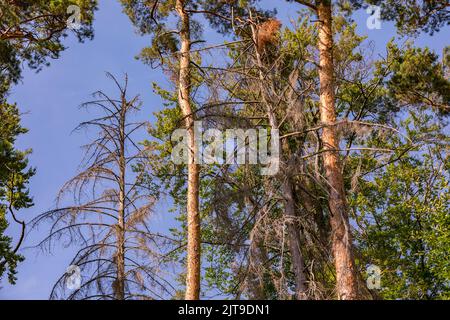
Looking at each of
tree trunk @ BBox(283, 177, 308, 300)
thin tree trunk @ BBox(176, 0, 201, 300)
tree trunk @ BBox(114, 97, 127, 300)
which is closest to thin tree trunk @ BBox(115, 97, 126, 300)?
tree trunk @ BBox(114, 97, 127, 300)

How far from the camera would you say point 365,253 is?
19094 mm

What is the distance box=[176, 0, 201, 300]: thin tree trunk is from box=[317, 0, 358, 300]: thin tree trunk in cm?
241

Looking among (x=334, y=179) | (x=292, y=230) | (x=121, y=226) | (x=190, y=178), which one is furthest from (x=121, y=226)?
(x=334, y=179)

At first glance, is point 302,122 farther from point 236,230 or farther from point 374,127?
point 236,230

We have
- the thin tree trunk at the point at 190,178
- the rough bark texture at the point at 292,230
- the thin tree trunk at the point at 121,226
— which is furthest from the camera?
the rough bark texture at the point at 292,230

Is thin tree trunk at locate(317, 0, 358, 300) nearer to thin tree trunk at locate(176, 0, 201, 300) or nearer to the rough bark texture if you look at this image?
the rough bark texture

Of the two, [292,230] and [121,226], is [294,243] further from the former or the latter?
[121,226]

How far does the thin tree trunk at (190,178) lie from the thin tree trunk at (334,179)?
94.8 inches

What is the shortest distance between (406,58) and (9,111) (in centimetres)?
1280

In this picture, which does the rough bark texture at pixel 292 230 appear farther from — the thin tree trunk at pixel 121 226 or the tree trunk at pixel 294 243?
the thin tree trunk at pixel 121 226

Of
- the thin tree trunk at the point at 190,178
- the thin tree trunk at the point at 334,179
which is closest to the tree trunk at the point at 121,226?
the thin tree trunk at the point at 190,178

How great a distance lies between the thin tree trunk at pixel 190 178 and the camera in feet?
34.9

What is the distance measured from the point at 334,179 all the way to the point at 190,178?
268 centimetres
